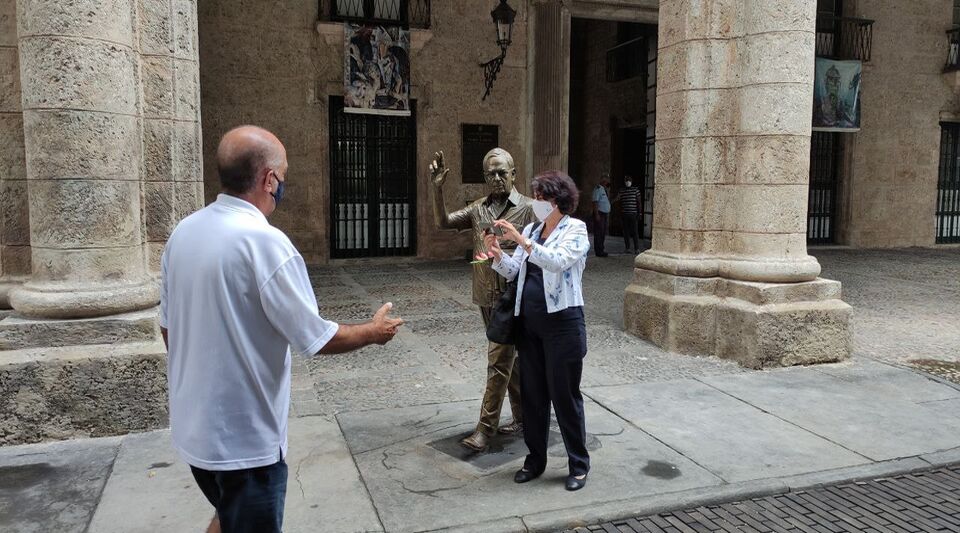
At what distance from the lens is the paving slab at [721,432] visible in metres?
4.12

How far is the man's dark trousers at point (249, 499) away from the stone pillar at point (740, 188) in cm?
500

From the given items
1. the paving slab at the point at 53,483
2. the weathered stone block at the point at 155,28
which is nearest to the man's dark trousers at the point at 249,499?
the paving slab at the point at 53,483

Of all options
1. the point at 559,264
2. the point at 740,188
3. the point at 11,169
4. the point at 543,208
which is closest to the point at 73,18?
the point at 11,169

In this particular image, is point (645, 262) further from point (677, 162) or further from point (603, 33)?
point (603, 33)

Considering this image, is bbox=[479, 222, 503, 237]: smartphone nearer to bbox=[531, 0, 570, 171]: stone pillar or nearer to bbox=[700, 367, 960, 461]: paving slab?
bbox=[700, 367, 960, 461]: paving slab

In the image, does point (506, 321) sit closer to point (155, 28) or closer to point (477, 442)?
point (477, 442)

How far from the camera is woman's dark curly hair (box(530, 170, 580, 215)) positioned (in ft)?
12.4

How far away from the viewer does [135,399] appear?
453cm

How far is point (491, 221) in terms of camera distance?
438 centimetres

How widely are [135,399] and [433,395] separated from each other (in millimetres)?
2037

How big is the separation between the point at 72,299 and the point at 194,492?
5.40 ft

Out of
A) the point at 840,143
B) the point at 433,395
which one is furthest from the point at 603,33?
the point at 433,395

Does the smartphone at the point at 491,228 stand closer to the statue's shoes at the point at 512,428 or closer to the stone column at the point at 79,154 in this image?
the statue's shoes at the point at 512,428

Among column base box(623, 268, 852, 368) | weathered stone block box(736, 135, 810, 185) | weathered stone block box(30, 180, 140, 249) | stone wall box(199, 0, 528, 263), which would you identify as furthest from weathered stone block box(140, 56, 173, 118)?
stone wall box(199, 0, 528, 263)
